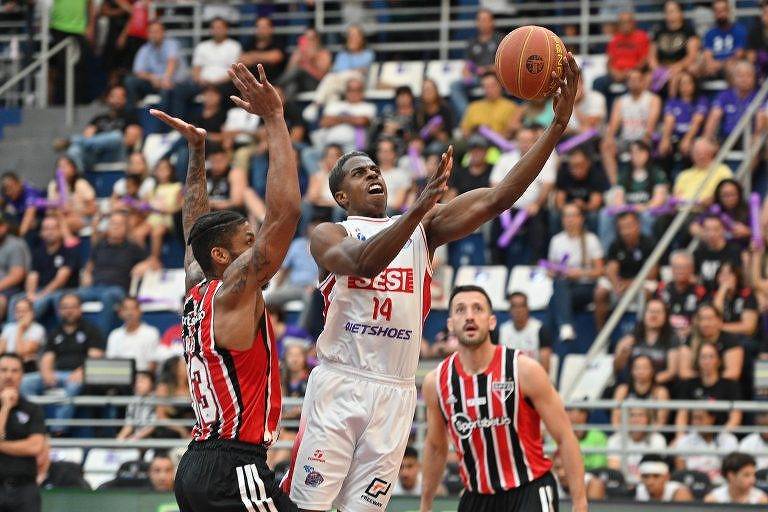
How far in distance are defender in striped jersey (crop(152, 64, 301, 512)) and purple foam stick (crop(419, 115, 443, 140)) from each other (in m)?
10.4

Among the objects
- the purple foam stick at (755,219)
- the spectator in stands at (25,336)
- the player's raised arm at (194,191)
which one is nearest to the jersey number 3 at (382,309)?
the player's raised arm at (194,191)

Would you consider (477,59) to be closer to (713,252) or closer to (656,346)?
(713,252)

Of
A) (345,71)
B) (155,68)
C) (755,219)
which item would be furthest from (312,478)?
(155,68)

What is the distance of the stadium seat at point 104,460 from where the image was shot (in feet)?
48.0

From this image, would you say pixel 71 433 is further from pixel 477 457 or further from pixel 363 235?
pixel 363 235

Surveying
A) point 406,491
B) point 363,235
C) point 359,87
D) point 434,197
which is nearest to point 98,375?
point 406,491

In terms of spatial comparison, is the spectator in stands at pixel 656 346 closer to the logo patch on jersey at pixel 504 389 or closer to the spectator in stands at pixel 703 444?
the spectator in stands at pixel 703 444

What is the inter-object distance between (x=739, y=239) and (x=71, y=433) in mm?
7423

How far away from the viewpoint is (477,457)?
361 inches

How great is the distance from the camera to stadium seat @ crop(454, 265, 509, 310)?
1617cm

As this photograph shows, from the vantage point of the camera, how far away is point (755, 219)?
15.2 metres

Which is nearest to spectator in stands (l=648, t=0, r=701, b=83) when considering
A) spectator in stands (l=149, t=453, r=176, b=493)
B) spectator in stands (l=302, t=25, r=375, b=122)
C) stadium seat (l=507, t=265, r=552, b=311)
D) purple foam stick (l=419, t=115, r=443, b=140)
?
purple foam stick (l=419, t=115, r=443, b=140)

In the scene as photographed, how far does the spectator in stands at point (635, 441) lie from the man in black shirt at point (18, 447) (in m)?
5.03

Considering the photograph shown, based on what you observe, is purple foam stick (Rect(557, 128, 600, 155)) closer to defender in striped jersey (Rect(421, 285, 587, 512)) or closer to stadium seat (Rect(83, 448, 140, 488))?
stadium seat (Rect(83, 448, 140, 488))
